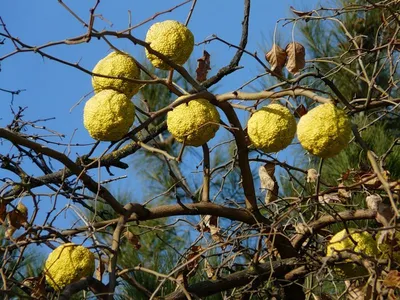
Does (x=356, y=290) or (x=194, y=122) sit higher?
(x=194, y=122)

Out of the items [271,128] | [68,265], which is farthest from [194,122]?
[68,265]

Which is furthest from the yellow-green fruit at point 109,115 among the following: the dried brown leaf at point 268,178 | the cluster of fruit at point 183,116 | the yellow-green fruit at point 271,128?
the dried brown leaf at point 268,178

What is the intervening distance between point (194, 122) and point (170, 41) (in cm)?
18

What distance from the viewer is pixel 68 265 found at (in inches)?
70.4

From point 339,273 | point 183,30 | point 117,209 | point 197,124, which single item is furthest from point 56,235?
point 339,273

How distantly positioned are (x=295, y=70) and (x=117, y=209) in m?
0.54

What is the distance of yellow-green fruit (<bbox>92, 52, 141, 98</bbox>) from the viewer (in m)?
1.82

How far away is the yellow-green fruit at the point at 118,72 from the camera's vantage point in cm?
182

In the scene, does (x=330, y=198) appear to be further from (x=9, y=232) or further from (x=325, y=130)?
(x=9, y=232)

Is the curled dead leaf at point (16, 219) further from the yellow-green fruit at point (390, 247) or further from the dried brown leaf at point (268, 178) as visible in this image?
the yellow-green fruit at point (390, 247)

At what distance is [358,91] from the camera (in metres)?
4.94

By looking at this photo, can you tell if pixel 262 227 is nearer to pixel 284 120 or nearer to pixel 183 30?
pixel 284 120

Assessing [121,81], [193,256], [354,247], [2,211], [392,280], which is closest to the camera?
[392,280]

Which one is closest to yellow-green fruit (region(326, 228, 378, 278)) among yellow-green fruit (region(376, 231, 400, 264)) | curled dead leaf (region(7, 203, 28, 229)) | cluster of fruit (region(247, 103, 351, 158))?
yellow-green fruit (region(376, 231, 400, 264))
